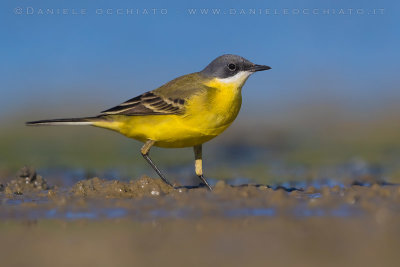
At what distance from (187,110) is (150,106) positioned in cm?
75

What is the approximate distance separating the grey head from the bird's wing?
11.3 inches

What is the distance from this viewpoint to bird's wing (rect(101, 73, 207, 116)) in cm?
1004

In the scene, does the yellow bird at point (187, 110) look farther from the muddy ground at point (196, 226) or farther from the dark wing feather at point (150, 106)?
the muddy ground at point (196, 226)

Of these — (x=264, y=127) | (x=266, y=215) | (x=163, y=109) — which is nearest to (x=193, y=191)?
(x=163, y=109)

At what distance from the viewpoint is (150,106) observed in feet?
33.9

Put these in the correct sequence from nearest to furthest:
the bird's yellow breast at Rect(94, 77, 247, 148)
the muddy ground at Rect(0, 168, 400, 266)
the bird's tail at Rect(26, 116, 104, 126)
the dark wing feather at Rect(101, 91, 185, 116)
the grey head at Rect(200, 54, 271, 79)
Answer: the muddy ground at Rect(0, 168, 400, 266)
the bird's yellow breast at Rect(94, 77, 247, 148)
the dark wing feather at Rect(101, 91, 185, 116)
the grey head at Rect(200, 54, 271, 79)
the bird's tail at Rect(26, 116, 104, 126)

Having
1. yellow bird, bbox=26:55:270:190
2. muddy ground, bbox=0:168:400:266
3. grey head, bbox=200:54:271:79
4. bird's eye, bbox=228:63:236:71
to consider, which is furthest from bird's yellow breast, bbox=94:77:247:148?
muddy ground, bbox=0:168:400:266

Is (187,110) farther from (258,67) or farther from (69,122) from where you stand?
(69,122)

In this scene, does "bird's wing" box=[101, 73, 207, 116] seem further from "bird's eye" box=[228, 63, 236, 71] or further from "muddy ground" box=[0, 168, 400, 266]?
"muddy ground" box=[0, 168, 400, 266]

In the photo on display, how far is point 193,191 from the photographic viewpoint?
9594mm

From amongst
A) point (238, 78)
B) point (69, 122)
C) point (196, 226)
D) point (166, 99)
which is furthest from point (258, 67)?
point (196, 226)

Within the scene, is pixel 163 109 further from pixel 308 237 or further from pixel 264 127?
pixel 264 127

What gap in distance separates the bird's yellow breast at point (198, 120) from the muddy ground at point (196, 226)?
737mm

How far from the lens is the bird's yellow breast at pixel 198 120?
385 inches
